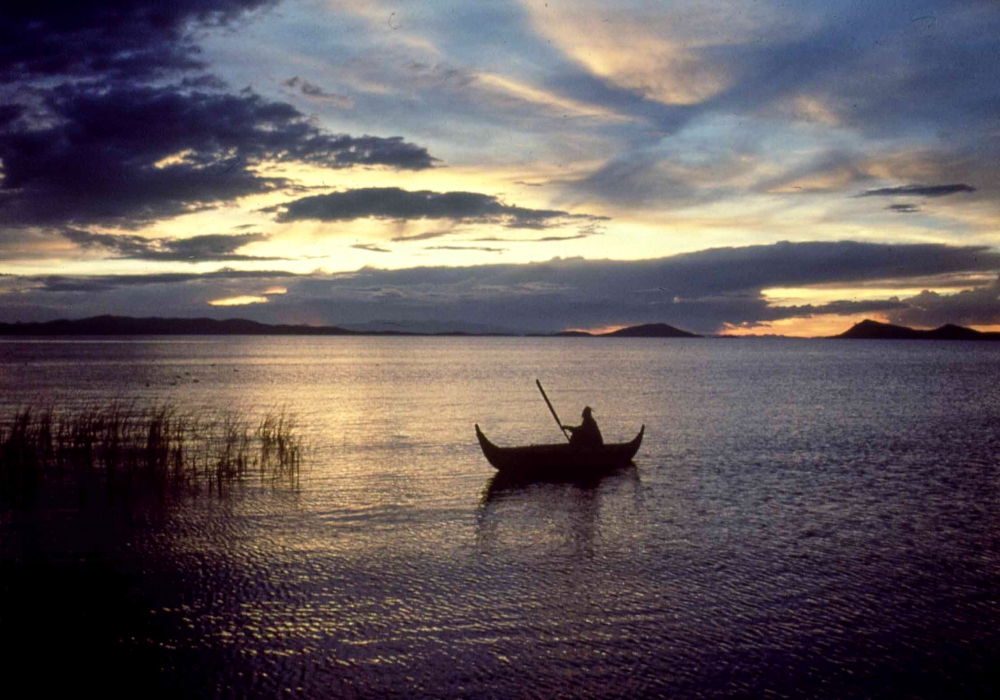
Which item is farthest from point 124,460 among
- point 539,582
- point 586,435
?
point 539,582

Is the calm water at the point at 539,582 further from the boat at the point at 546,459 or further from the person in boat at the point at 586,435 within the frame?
the person in boat at the point at 586,435

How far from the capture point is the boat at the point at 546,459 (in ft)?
83.8

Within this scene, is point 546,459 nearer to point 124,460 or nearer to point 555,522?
point 555,522

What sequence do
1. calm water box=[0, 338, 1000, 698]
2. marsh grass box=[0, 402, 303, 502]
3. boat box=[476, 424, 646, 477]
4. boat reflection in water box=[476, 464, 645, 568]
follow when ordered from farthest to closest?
boat box=[476, 424, 646, 477], marsh grass box=[0, 402, 303, 502], boat reflection in water box=[476, 464, 645, 568], calm water box=[0, 338, 1000, 698]

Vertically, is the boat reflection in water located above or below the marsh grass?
below

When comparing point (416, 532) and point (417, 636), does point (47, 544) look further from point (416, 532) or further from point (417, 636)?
point (417, 636)

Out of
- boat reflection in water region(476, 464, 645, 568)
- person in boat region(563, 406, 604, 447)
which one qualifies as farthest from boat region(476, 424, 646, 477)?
boat reflection in water region(476, 464, 645, 568)

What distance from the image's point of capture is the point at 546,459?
25.7 meters

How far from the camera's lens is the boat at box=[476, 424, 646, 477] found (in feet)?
83.8

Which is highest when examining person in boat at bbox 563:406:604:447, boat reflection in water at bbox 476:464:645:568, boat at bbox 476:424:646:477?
person in boat at bbox 563:406:604:447

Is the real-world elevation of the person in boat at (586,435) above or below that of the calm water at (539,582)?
above

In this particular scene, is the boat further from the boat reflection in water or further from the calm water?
the calm water

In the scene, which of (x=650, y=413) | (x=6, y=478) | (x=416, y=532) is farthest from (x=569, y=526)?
(x=650, y=413)


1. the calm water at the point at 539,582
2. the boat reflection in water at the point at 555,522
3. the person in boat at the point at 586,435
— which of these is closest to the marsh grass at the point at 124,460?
the calm water at the point at 539,582
